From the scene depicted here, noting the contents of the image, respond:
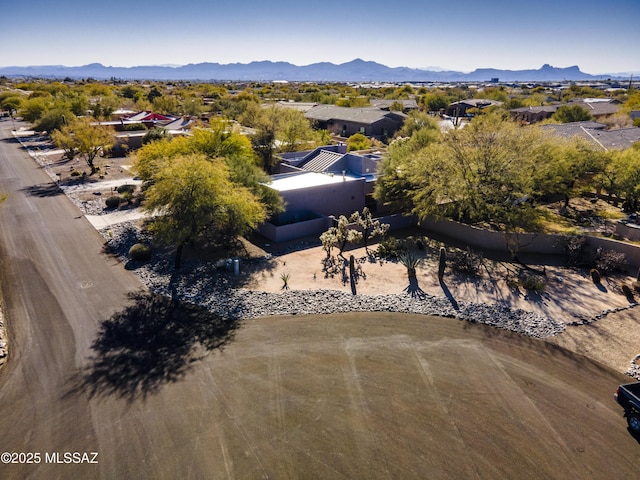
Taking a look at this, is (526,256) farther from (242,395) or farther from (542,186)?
(242,395)

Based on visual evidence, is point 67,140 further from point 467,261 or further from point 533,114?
point 533,114

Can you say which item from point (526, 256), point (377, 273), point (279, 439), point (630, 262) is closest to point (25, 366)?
point (279, 439)

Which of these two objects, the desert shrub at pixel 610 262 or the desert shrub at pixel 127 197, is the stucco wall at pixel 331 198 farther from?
Answer: the desert shrub at pixel 610 262

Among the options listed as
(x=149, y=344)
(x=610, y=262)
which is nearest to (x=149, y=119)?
(x=149, y=344)

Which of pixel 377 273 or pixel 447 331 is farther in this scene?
pixel 377 273

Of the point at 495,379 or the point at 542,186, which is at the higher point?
the point at 542,186

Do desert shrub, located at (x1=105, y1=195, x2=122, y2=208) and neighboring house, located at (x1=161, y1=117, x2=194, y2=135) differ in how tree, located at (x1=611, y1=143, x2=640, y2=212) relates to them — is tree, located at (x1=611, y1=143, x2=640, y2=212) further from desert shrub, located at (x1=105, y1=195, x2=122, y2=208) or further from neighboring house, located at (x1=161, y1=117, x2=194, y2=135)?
neighboring house, located at (x1=161, y1=117, x2=194, y2=135)

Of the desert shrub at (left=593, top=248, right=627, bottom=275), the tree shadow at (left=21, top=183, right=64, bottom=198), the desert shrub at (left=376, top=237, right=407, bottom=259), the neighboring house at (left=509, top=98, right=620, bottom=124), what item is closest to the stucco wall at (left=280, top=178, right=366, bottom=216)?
the desert shrub at (left=376, top=237, right=407, bottom=259)
